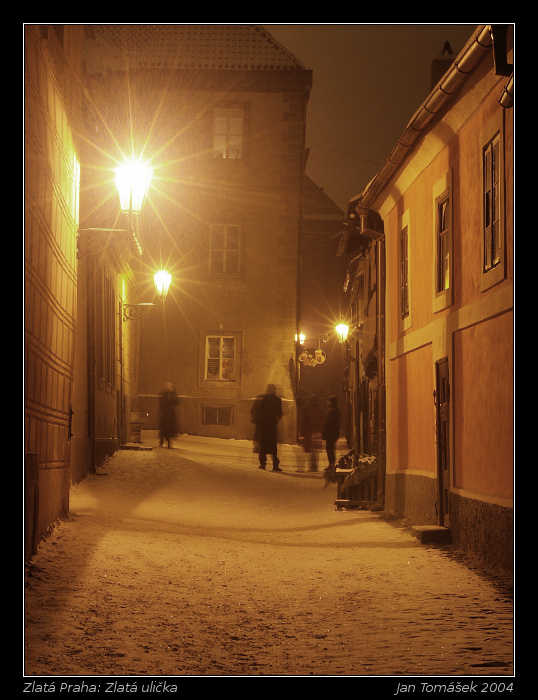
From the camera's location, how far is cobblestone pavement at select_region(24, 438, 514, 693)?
18.1ft

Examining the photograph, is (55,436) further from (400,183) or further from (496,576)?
(400,183)

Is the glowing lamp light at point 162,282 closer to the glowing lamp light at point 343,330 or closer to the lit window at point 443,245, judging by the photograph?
the lit window at point 443,245

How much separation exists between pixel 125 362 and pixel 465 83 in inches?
631

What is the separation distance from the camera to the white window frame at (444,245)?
36.4ft

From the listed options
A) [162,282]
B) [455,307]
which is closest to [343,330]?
[162,282]

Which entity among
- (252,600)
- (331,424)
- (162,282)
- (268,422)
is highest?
(162,282)

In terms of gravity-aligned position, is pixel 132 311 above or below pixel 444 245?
above

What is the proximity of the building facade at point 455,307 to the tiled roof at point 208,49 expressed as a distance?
1640 centimetres

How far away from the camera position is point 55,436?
10.2 metres

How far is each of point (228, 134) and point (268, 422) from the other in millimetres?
13199

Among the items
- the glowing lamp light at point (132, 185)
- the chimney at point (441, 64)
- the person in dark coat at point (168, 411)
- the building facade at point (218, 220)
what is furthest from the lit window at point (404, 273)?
the building facade at point (218, 220)

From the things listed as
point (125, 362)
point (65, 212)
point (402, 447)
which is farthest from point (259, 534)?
point (125, 362)

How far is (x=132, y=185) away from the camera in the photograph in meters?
11.5

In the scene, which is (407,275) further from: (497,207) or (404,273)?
(497,207)
